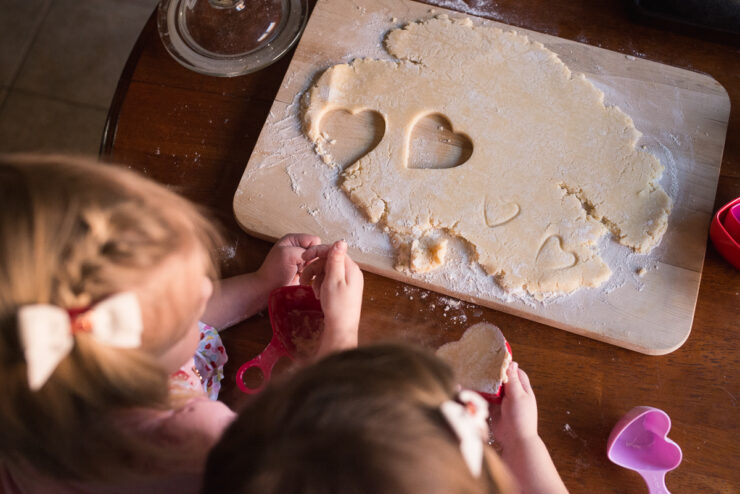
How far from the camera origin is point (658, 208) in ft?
3.06

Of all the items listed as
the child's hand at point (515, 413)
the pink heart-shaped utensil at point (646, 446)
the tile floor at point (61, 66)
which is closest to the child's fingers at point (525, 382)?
the child's hand at point (515, 413)

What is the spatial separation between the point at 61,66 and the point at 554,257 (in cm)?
151

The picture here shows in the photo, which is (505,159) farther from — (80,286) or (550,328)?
(80,286)

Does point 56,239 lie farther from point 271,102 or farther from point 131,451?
point 271,102

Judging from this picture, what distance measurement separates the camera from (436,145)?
3.23 feet

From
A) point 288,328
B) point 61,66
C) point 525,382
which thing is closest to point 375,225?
point 288,328

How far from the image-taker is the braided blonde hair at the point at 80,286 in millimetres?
531

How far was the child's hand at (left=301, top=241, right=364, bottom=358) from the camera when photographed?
0.84 m

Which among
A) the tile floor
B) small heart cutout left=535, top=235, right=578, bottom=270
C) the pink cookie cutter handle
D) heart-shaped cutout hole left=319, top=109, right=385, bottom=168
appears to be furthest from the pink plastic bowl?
the tile floor

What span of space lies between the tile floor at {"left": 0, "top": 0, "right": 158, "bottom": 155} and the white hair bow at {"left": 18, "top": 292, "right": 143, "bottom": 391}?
48.8 inches

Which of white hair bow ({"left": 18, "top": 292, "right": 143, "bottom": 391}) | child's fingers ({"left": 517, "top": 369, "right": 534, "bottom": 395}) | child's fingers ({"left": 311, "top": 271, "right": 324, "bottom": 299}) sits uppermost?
white hair bow ({"left": 18, "top": 292, "right": 143, "bottom": 391})

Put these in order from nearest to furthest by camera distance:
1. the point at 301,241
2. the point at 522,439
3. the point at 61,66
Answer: the point at 522,439
the point at 301,241
the point at 61,66

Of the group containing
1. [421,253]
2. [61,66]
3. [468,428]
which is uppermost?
[468,428]

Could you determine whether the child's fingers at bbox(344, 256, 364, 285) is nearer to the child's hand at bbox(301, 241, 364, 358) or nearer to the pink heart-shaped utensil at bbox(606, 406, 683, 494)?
the child's hand at bbox(301, 241, 364, 358)
